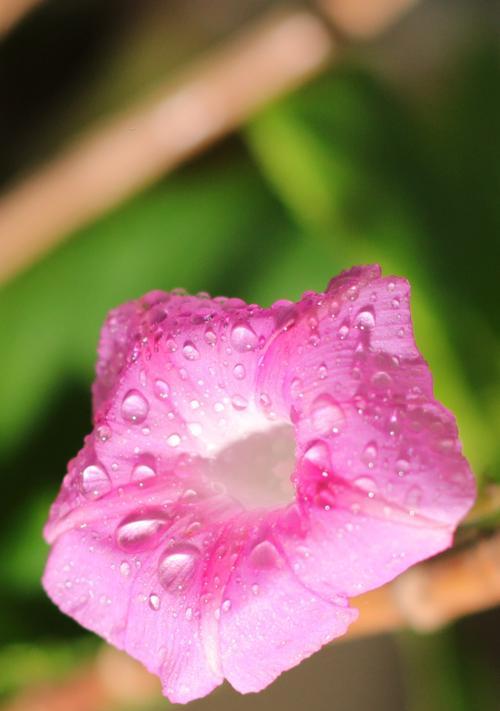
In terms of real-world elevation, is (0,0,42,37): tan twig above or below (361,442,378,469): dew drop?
above

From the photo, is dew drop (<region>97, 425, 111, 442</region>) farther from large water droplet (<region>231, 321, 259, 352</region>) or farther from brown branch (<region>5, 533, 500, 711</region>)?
brown branch (<region>5, 533, 500, 711</region>)

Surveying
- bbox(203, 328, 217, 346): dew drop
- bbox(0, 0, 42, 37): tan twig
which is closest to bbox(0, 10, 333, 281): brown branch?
bbox(0, 0, 42, 37): tan twig

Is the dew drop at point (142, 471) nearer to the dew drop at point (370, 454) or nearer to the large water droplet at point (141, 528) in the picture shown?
the large water droplet at point (141, 528)

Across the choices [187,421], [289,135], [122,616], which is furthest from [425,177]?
[122,616]

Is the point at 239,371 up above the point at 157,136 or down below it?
below

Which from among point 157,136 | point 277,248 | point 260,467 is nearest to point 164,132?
point 157,136

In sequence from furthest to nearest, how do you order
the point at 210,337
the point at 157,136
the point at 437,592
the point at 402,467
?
the point at 157,136 → the point at 437,592 → the point at 210,337 → the point at 402,467

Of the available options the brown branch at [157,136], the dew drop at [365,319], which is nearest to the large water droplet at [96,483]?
the dew drop at [365,319]

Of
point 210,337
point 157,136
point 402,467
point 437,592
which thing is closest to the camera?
point 402,467

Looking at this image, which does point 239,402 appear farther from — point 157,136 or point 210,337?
point 157,136
